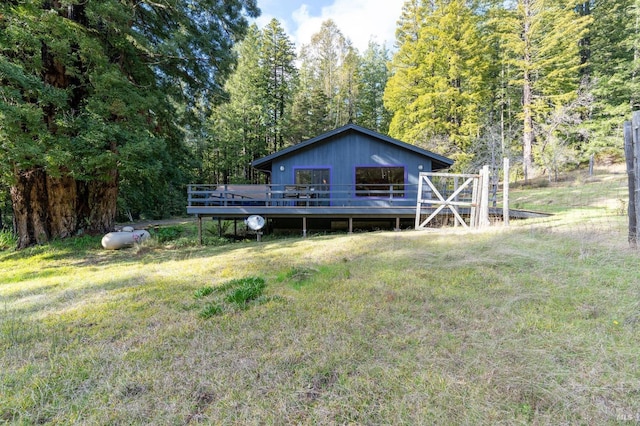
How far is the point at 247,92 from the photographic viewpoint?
23844 mm

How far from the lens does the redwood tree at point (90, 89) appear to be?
6.82m

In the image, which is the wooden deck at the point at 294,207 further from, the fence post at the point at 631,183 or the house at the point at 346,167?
the fence post at the point at 631,183

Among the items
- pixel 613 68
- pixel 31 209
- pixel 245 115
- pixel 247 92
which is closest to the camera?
pixel 31 209

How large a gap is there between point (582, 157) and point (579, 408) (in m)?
23.1

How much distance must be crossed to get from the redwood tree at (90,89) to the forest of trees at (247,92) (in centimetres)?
4

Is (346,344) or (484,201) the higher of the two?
(484,201)

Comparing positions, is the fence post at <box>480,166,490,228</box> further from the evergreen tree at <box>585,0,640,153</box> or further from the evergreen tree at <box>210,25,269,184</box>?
the evergreen tree at <box>210,25,269,184</box>

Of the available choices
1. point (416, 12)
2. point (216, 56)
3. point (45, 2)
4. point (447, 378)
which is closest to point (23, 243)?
point (45, 2)

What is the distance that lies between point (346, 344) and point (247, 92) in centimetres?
2498

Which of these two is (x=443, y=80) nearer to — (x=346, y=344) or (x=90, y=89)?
(x=90, y=89)

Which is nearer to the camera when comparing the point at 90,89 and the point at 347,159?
the point at 90,89

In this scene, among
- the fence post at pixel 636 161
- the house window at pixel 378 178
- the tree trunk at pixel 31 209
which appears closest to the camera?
the fence post at pixel 636 161

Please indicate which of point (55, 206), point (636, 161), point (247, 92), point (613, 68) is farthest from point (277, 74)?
point (636, 161)

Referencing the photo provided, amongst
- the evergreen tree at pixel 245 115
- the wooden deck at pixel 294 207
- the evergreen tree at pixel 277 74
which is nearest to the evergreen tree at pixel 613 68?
the wooden deck at pixel 294 207
